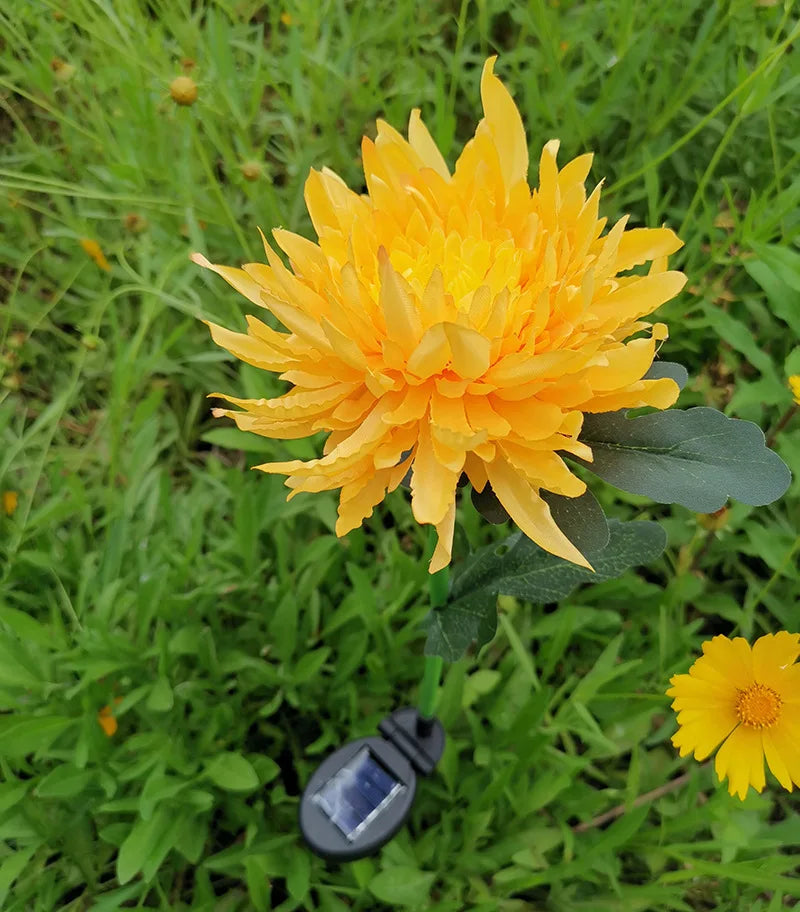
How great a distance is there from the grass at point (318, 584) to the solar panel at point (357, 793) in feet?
0.24

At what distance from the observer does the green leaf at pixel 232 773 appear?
98 centimetres

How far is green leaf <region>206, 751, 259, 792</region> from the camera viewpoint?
0.98 m

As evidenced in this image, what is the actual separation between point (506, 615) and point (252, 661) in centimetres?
41

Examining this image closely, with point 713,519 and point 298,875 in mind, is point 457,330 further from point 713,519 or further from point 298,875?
point 298,875

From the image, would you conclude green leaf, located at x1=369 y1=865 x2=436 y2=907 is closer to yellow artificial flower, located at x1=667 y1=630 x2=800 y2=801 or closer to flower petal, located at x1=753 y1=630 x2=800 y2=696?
yellow artificial flower, located at x1=667 y1=630 x2=800 y2=801

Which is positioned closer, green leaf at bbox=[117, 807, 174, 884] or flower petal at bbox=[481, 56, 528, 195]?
flower petal at bbox=[481, 56, 528, 195]

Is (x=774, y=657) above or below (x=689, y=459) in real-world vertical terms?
Answer: below

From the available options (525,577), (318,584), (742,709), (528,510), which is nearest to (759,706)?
(742,709)

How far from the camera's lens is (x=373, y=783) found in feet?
3.24

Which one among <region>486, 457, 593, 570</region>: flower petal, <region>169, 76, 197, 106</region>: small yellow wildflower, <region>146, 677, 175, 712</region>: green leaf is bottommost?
<region>146, 677, 175, 712</region>: green leaf

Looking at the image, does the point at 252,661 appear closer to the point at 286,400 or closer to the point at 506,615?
the point at 506,615

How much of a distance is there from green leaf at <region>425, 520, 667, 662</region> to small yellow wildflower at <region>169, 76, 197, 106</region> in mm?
810

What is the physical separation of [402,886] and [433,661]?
A: 0.32 metres

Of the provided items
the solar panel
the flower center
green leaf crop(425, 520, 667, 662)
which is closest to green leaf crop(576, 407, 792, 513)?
green leaf crop(425, 520, 667, 662)
